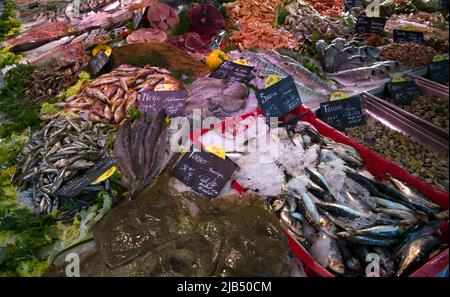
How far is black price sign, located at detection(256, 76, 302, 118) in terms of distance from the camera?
144 inches

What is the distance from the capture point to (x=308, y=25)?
6.98 metres

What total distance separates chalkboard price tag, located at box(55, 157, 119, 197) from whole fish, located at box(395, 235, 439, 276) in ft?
8.22

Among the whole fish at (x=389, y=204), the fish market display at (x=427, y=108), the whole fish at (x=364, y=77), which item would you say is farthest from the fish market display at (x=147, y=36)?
the whole fish at (x=389, y=204)

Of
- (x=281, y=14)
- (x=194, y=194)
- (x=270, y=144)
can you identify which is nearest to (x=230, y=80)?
(x=270, y=144)

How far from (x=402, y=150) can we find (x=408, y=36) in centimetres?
334

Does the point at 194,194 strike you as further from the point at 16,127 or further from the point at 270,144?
the point at 16,127

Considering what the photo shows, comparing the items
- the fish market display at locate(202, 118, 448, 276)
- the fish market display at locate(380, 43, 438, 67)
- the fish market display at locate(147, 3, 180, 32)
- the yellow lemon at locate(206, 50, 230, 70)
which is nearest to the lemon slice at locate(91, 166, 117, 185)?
the fish market display at locate(202, 118, 448, 276)

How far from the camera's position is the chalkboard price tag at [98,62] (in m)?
5.12

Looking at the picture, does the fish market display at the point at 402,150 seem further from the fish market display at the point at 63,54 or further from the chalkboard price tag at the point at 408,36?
the fish market display at the point at 63,54

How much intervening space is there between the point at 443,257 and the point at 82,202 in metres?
2.89

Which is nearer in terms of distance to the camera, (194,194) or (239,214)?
(239,214)

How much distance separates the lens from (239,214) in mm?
2408

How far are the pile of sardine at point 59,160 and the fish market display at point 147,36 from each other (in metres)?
2.81

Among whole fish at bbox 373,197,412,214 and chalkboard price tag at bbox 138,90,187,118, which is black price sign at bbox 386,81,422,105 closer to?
whole fish at bbox 373,197,412,214
